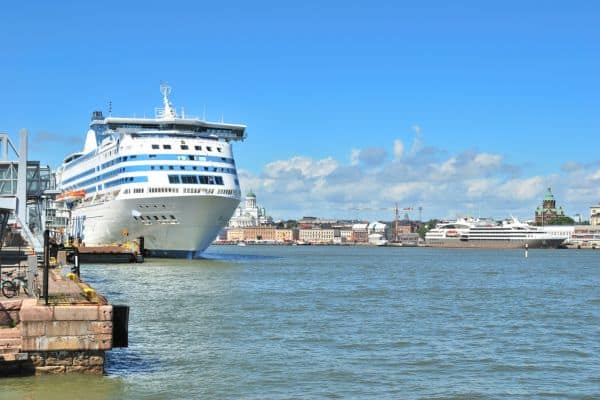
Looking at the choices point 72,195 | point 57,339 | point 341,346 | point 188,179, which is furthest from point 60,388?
point 72,195

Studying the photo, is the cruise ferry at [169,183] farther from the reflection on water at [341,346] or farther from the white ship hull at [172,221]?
the reflection on water at [341,346]

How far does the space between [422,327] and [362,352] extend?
6.75 metres

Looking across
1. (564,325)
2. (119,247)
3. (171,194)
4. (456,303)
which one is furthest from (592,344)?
(119,247)

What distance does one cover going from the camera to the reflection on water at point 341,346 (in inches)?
762

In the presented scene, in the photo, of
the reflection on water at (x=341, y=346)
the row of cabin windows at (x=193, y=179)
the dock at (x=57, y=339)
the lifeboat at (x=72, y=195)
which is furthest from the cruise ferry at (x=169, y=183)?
the dock at (x=57, y=339)

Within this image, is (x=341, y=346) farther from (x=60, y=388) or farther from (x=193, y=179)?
(x=193, y=179)

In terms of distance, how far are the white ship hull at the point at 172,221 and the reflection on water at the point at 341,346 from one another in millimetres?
21559

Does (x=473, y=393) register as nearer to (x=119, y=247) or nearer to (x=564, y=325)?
(x=564, y=325)

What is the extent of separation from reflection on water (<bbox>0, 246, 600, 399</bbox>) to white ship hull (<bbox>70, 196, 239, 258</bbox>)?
21559 millimetres

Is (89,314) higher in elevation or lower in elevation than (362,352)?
higher

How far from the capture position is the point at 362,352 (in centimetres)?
2433

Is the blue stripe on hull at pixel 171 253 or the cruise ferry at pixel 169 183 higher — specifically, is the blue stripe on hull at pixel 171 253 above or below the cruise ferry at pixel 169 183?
below

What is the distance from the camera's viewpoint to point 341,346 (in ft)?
83.4

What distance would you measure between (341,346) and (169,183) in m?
46.7
